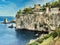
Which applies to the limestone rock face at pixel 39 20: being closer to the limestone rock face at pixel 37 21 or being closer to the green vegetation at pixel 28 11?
the limestone rock face at pixel 37 21

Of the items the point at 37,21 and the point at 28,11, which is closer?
the point at 37,21

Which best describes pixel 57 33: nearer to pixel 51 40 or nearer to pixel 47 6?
pixel 51 40

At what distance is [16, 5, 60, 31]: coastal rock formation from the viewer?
563 inches

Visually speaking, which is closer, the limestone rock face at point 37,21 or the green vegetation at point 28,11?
the limestone rock face at point 37,21

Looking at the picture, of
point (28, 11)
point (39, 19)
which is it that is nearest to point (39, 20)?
point (39, 19)

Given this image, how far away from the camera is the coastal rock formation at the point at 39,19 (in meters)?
14.3

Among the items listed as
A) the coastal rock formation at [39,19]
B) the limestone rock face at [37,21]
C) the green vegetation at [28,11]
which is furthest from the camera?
the green vegetation at [28,11]

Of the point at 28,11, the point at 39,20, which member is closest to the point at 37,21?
the point at 39,20

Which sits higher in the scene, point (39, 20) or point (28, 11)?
point (28, 11)

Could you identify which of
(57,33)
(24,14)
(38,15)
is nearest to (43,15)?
(38,15)

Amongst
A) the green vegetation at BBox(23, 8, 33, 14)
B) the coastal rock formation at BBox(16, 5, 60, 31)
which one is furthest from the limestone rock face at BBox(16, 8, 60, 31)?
the green vegetation at BBox(23, 8, 33, 14)

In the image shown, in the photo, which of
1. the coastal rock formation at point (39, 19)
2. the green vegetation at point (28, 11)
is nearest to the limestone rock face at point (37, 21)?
the coastal rock formation at point (39, 19)

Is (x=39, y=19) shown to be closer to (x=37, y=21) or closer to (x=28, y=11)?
(x=37, y=21)

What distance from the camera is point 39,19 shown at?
1528 centimetres
